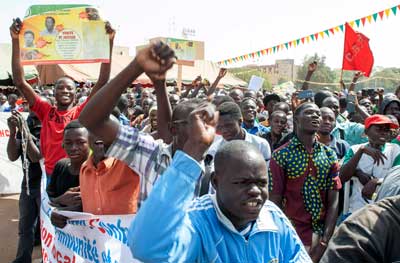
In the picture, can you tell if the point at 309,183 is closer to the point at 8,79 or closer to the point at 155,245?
the point at 155,245

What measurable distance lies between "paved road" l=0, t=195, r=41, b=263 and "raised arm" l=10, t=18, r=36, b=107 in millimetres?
2214

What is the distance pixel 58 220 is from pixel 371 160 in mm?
2575

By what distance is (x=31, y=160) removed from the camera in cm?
484

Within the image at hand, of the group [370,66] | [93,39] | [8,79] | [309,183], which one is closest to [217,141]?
[309,183]

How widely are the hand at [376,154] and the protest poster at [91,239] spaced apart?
215 cm

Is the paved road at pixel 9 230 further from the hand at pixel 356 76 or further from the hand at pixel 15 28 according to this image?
the hand at pixel 356 76

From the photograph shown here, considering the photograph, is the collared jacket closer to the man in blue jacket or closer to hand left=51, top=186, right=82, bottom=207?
Result: the man in blue jacket

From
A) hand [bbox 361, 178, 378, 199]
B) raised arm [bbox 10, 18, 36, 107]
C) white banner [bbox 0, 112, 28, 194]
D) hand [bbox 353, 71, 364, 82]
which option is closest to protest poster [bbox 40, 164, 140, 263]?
raised arm [bbox 10, 18, 36, 107]

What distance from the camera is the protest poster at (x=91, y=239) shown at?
266 cm

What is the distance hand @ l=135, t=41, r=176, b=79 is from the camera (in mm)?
1621

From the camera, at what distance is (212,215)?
171cm

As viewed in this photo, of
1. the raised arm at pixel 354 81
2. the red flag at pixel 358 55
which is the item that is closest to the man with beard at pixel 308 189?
the raised arm at pixel 354 81

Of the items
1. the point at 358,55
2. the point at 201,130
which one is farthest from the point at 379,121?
the point at 358,55

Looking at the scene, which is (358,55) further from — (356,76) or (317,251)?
(317,251)
